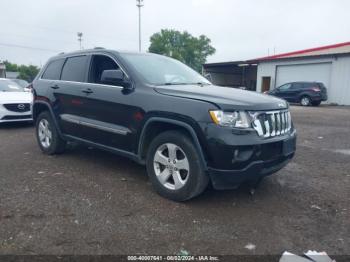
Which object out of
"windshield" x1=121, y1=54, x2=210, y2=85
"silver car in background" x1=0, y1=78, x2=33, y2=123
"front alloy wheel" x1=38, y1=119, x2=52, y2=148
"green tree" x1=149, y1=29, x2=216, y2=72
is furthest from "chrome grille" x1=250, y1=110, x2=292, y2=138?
"green tree" x1=149, y1=29, x2=216, y2=72

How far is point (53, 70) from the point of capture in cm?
591

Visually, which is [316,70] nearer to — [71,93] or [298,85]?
[298,85]

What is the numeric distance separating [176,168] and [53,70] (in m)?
3.46

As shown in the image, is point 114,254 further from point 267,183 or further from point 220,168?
point 267,183

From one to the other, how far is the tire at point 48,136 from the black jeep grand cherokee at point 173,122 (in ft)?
1.47

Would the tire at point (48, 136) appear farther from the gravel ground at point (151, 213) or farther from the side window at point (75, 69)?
the side window at point (75, 69)

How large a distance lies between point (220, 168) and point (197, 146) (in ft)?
1.11

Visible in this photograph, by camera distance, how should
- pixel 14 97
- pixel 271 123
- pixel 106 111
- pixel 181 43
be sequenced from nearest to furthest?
pixel 271 123, pixel 106 111, pixel 14 97, pixel 181 43

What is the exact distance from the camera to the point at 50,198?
3.93m

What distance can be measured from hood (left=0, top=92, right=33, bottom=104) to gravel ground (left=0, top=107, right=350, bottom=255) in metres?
4.16

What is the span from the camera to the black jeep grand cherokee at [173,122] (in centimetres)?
338

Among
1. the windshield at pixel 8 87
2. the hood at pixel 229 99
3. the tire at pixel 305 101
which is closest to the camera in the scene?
the hood at pixel 229 99

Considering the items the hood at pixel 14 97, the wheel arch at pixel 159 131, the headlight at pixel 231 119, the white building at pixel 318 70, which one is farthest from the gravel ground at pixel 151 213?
the white building at pixel 318 70

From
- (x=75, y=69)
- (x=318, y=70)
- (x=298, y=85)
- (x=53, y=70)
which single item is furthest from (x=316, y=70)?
(x=75, y=69)
